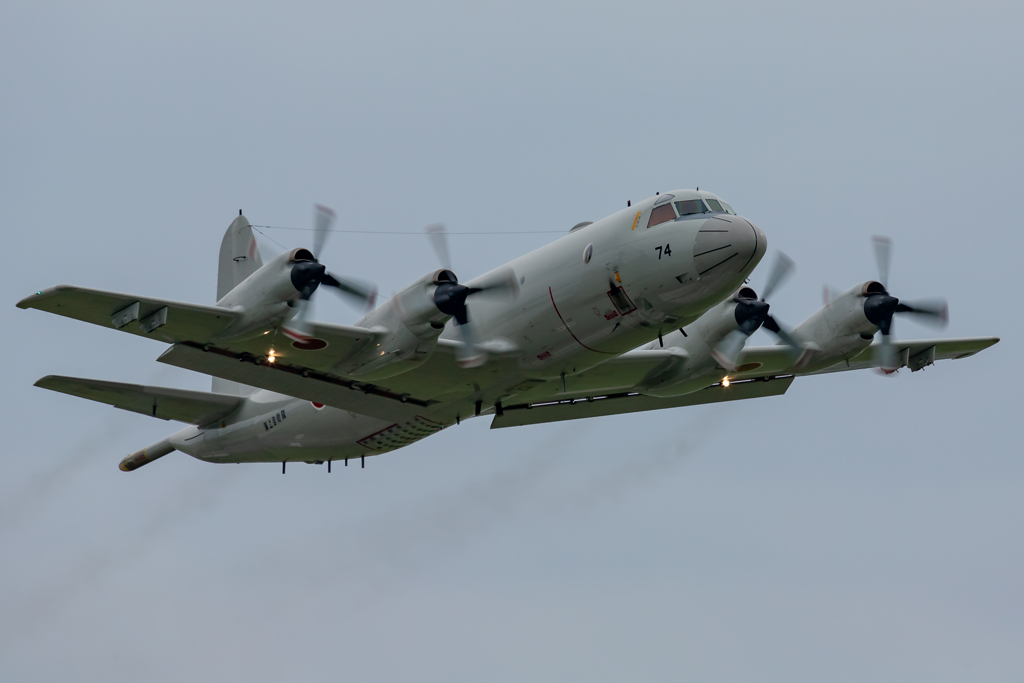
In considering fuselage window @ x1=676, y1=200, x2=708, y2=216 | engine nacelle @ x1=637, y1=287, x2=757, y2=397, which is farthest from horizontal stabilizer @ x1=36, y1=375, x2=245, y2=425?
fuselage window @ x1=676, y1=200, x2=708, y2=216

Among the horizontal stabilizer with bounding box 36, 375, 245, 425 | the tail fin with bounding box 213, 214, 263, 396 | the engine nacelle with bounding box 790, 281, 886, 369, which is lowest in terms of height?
the horizontal stabilizer with bounding box 36, 375, 245, 425

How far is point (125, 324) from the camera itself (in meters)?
21.5

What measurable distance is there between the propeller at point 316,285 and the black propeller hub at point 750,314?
8.31 m

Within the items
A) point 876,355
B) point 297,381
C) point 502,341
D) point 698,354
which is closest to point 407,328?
point 502,341

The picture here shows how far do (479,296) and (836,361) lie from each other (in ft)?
29.7

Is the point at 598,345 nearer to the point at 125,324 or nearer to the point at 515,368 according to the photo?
the point at 515,368

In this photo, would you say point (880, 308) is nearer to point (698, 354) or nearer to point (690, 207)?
point (698, 354)

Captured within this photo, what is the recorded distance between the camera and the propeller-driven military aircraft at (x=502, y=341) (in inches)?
872

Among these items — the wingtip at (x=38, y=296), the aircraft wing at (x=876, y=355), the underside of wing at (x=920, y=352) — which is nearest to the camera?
the wingtip at (x=38, y=296)

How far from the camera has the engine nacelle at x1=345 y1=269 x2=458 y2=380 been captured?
22719mm

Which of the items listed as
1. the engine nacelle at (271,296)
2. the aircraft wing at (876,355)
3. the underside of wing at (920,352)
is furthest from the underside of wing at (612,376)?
the engine nacelle at (271,296)

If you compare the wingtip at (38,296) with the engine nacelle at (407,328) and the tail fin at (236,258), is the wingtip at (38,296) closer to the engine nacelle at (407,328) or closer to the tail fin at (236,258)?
the engine nacelle at (407,328)

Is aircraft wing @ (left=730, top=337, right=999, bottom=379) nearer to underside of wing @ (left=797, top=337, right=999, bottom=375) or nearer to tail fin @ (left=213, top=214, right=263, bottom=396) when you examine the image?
underside of wing @ (left=797, top=337, right=999, bottom=375)

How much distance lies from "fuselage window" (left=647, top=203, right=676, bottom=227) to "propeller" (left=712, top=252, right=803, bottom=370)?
3.84 m
